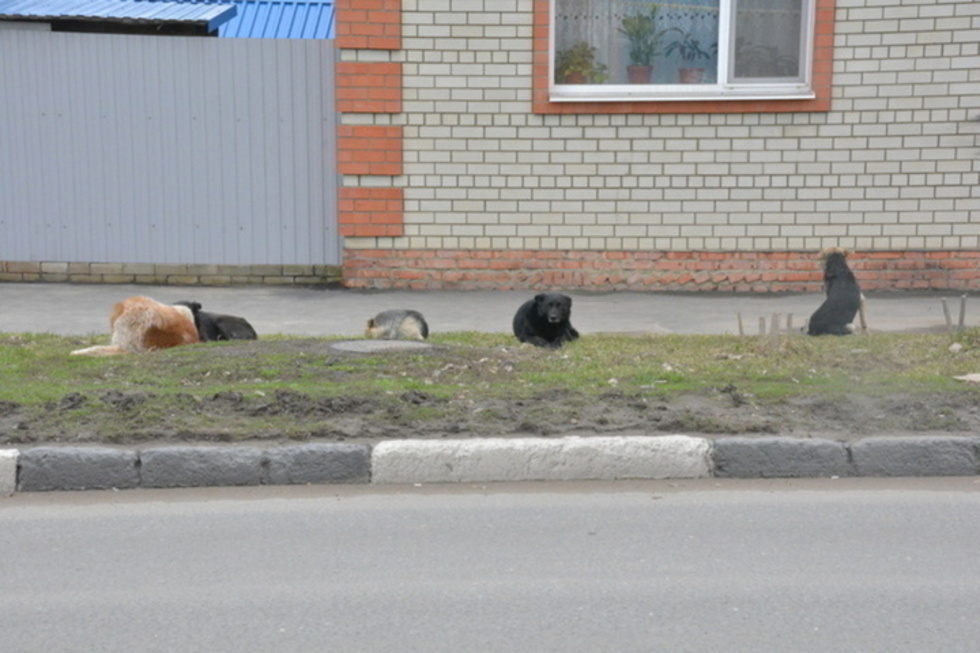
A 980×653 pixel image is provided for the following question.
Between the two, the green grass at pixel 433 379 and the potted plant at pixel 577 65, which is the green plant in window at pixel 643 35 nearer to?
the potted plant at pixel 577 65

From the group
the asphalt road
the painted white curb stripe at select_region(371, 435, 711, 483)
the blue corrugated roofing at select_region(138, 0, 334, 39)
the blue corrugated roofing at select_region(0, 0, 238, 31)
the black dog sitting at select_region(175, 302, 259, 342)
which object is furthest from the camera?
the blue corrugated roofing at select_region(138, 0, 334, 39)

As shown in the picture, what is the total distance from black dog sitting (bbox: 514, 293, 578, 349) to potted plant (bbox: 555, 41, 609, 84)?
4145 millimetres

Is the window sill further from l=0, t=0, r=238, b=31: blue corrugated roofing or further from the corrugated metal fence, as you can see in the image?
l=0, t=0, r=238, b=31: blue corrugated roofing

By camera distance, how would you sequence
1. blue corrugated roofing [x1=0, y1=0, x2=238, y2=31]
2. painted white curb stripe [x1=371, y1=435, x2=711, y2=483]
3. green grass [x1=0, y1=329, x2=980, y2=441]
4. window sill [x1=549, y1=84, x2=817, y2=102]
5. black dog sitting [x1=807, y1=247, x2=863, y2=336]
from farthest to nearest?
blue corrugated roofing [x1=0, y1=0, x2=238, y2=31]
window sill [x1=549, y1=84, x2=817, y2=102]
black dog sitting [x1=807, y1=247, x2=863, y2=336]
green grass [x1=0, y1=329, x2=980, y2=441]
painted white curb stripe [x1=371, y1=435, x2=711, y2=483]

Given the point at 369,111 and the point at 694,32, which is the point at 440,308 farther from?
the point at 694,32

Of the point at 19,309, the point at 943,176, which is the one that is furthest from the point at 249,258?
the point at 943,176

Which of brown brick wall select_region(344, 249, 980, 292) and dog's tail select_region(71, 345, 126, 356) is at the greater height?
brown brick wall select_region(344, 249, 980, 292)

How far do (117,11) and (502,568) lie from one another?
10.9m

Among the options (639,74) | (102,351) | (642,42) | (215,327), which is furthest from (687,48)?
(102,351)

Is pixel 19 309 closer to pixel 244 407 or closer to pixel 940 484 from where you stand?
pixel 244 407

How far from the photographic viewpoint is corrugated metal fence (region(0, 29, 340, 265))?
13.2 m

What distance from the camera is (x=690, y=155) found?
511 inches

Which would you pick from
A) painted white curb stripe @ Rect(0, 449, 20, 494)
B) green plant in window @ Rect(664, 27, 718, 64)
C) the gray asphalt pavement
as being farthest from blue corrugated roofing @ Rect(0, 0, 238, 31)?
painted white curb stripe @ Rect(0, 449, 20, 494)

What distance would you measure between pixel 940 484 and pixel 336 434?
10.9ft
